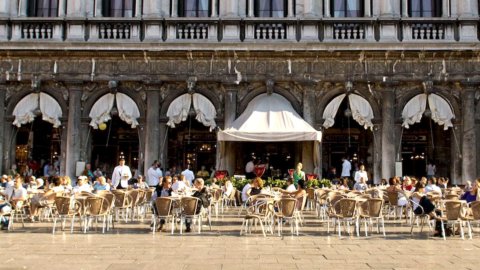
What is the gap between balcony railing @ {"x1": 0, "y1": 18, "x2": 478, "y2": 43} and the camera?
74.1 ft

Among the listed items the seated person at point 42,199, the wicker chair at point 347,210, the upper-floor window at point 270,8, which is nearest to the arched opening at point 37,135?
the seated person at point 42,199

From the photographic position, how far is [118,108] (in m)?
23.0

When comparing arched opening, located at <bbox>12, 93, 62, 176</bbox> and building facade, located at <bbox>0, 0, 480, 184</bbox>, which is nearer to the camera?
building facade, located at <bbox>0, 0, 480, 184</bbox>

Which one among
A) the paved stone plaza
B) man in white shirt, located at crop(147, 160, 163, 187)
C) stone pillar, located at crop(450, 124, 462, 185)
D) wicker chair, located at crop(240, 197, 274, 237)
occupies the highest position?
stone pillar, located at crop(450, 124, 462, 185)

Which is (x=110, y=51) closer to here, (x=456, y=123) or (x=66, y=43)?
(x=66, y=43)

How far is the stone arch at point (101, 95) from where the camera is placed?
23.1m

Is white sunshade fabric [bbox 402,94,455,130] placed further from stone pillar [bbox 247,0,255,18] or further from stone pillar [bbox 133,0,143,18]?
stone pillar [bbox 133,0,143,18]

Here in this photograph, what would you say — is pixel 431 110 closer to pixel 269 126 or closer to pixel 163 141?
pixel 269 126

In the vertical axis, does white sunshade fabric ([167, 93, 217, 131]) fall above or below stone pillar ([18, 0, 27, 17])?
below

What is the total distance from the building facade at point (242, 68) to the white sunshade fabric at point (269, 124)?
582mm

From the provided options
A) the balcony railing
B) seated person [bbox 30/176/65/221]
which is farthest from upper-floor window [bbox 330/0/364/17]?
seated person [bbox 30/176/65/221]

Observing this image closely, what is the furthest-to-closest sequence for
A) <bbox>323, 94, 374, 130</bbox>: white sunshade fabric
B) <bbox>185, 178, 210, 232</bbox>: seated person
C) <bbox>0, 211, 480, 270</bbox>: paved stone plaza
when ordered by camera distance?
<bbox>323, 94, 374, 130</bbox>: white sunshade fabric
<bbox>185, 178, 210, 232</bbox>: seated person
<bbox>0, 211, 480, 270</bbox>: paved stone plaza

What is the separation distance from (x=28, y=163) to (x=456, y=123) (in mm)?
17873

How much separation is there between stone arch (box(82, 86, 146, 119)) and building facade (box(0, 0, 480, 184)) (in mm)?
40
